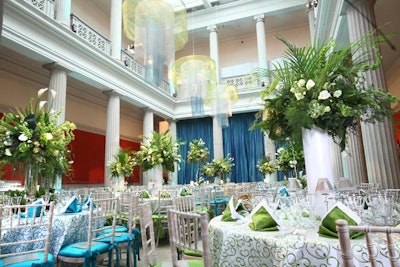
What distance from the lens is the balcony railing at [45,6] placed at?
6600mm

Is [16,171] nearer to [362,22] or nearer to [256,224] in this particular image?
[256,224]

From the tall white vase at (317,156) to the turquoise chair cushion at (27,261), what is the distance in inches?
80.1

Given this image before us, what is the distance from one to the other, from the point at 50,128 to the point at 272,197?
289 centimetres

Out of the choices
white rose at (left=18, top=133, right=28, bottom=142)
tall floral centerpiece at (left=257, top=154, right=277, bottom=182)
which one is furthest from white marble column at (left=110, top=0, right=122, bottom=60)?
tall floral centerpiece at (left=257, top=154, right=277, bottom=182)

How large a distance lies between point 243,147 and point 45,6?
10.7 metres

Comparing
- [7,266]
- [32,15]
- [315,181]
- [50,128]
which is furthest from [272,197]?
[32,15]

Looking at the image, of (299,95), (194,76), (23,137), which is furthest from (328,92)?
(194,76)

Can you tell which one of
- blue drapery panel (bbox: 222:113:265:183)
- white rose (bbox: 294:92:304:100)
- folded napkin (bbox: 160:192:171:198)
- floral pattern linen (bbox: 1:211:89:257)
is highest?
blue drapery panel (bbox: 222:113:265:183)

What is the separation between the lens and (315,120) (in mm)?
Answer: 1886

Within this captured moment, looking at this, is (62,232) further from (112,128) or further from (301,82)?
(112,128)

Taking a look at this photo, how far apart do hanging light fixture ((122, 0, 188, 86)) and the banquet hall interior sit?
0.05 feet

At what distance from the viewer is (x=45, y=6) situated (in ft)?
22.3

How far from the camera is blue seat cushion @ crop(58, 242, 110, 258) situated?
2498mm

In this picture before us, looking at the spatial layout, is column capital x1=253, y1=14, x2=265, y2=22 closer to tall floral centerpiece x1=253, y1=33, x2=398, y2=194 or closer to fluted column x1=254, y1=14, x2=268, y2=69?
fluted column x1=254, y1=14, x2=268, y2=69
